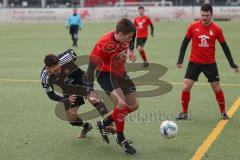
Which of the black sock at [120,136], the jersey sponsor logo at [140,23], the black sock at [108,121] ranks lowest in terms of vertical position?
the black sock at [120,136]

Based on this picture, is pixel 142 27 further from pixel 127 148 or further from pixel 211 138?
pixel 127 148

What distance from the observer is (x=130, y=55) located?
8.94m

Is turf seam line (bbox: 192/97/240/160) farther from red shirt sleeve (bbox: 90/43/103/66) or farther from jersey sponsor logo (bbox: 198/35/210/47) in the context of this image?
red shirt sleeve (bbox: 90/43/103/66)

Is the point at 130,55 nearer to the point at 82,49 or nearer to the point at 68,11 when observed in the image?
the point at 82,49

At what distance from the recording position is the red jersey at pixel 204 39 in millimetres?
9266

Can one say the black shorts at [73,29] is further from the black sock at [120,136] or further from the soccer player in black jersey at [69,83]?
the black sock at [120,136]

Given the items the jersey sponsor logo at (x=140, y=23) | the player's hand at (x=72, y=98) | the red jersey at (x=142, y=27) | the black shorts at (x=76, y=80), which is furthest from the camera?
the jersey sponsor logo at (x=140, y=23)

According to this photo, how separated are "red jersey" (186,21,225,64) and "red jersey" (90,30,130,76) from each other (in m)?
2.11

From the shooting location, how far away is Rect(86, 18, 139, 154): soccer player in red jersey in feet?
24.2

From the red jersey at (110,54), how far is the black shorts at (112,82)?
7 centimetres

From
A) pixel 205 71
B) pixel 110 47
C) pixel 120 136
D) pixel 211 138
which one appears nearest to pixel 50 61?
pixel 110 47

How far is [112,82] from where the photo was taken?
7750 mm

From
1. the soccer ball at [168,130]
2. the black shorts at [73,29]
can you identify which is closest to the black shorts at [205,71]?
the soccer ball at [168,130]

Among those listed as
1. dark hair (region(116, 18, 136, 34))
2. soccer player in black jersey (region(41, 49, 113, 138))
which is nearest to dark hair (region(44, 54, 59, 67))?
soccer player in black jersey (region(41, 49, 113, 138))
